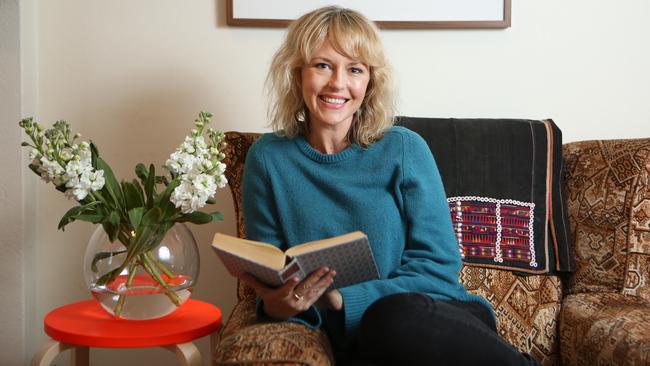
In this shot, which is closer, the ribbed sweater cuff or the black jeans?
the black jeans

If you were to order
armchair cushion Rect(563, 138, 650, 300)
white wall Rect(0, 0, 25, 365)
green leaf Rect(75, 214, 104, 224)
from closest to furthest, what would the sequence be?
green leaf Rect(75, 214, 104, 224), armchair cushion Rect(563, 138, 650, 300), white wall Rect(0, 0, 25, 365)

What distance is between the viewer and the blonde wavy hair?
1691 mm

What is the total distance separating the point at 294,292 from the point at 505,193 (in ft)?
2.48

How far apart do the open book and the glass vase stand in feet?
1.07

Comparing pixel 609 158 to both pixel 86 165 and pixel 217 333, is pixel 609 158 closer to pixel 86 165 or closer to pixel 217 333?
pixel 217 333

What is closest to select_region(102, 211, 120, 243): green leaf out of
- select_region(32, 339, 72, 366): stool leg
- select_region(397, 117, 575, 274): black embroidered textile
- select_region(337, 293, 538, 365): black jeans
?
select_region(32, 339, 72, 366): stool leg

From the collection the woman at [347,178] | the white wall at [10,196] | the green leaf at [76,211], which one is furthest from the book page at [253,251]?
the white wall at [10,196]

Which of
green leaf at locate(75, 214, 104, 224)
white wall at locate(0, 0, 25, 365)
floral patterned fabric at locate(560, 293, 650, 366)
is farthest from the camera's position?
white wall at locate(0, 0, 25, 365)

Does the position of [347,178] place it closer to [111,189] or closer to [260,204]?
[260,204]

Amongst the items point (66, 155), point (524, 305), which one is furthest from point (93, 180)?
point (524, 305)

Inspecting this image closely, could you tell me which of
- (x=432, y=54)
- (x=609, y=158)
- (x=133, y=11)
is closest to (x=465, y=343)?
(x=609, y=158)

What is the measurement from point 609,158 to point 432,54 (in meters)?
0.63

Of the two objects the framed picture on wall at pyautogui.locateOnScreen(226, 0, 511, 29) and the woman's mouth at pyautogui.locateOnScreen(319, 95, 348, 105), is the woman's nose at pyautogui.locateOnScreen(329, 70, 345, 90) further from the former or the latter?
the framed picture on wall at pyautogui.locateOnScreen(226, 0, 511, 29)

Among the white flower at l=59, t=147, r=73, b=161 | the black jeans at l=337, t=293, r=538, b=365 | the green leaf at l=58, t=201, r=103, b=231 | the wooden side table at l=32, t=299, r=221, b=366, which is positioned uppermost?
the white flower at l=59, t=147, r=73, b=161
